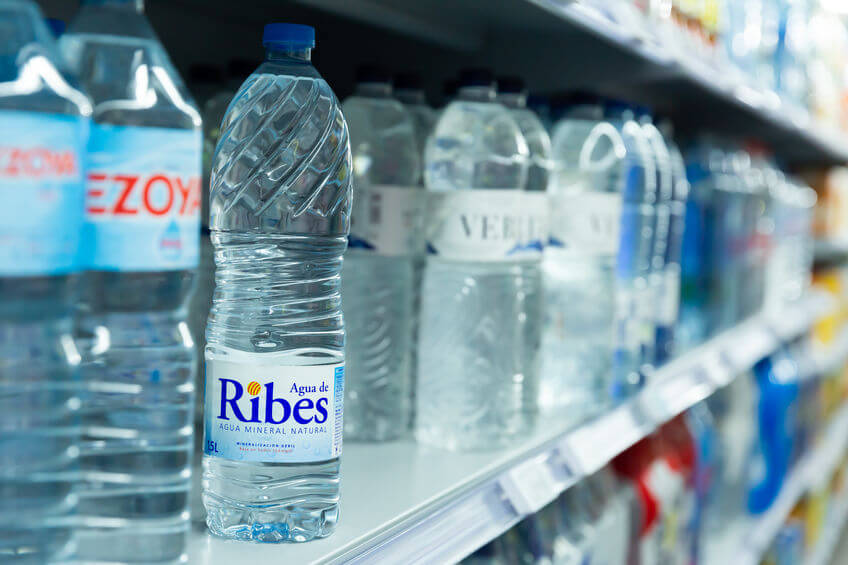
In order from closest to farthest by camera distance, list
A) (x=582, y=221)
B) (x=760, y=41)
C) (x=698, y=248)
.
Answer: (x=582, y=221) < (x=698, y=248) < (x=760, y=41)

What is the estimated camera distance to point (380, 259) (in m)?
1.28

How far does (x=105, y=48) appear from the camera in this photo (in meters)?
0.67

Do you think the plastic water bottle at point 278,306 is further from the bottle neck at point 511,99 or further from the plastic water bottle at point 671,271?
the plastic water bottle at point 671,271

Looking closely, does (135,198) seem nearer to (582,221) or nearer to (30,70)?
(30,70)

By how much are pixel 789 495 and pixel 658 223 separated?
1746 mm

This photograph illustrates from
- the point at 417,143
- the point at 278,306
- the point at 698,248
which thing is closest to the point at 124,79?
the point at 278,306

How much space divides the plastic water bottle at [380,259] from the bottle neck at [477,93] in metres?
0.10

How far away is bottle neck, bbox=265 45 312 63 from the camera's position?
881 millimetres

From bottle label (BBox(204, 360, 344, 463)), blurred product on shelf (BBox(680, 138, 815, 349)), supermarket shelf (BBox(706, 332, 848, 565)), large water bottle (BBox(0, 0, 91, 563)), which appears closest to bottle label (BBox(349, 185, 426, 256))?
bottle label (BBox(204, 360, 344, 463))

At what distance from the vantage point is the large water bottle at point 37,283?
Result: 544 mm

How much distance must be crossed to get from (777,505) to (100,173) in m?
2.78

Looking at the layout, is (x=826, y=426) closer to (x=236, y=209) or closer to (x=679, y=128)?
(x=679, y=128)

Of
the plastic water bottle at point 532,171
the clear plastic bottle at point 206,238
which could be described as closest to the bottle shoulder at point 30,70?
the clear plastic bottle at point 206,238

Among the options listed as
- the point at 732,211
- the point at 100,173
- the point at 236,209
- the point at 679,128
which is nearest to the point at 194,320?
the point at 236,209
